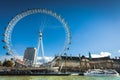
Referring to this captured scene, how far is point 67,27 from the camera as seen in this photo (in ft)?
227

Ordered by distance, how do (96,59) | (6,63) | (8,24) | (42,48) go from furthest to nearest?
(96,59), (6,63), (42,48), (8,24)

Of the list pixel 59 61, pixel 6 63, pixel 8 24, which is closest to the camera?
pixel 8 24

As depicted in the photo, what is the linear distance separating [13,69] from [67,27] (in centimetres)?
3033

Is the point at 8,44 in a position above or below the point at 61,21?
below

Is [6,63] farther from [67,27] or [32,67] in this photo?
[67,27]

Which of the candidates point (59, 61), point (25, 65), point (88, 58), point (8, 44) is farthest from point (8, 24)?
point (88, 58)

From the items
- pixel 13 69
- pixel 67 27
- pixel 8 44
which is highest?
pixel 67 27

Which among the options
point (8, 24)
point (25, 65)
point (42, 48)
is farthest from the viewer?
point (25, 65)

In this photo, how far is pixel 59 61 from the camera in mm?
123062

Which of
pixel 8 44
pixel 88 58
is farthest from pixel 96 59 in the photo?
pixel 8 44

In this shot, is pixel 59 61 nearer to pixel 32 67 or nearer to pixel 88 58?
pixel 88 58

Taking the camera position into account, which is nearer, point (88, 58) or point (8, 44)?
point (8, 44)

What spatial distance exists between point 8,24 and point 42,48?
1778cm

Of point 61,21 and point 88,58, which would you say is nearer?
point 61,21
